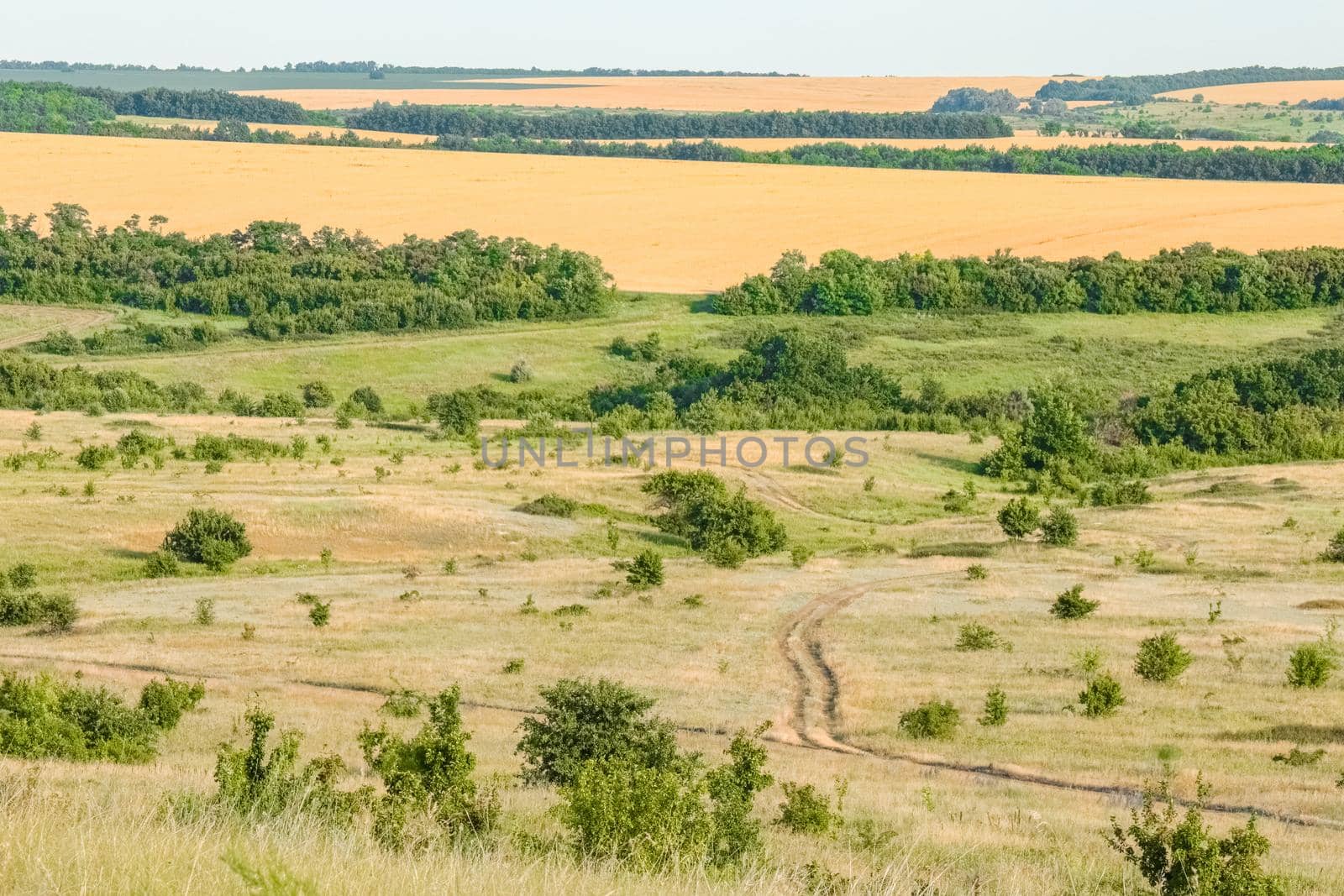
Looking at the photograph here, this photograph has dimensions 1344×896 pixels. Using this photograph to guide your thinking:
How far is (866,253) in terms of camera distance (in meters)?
112

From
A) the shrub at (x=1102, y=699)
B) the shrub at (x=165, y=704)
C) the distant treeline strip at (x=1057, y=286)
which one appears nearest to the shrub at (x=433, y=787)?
the shrub at (x=165, y=704)

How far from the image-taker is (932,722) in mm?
25812

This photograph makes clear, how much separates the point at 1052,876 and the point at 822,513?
41.7 meters

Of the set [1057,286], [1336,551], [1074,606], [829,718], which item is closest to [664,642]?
[829,718]

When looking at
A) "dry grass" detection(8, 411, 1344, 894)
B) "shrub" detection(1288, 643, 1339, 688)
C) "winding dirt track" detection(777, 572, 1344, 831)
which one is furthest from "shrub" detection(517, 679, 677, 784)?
"shrub" detection(1288, 643, 1339, 688)

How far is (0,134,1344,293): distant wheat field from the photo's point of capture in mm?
115938

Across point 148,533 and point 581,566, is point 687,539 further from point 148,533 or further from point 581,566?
point 148,533

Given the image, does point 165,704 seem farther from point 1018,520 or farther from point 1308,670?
point 1018,520

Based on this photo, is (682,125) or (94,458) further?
(682,125)

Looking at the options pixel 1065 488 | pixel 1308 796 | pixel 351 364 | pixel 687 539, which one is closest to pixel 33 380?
pixel 351 364

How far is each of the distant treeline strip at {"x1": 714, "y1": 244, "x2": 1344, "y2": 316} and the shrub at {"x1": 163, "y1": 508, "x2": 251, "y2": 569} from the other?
56629 millimetres

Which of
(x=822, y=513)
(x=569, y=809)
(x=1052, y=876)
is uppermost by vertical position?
(x=569, y=809)

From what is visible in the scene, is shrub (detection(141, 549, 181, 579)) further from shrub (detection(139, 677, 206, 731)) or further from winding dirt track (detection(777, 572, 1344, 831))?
winding dirt track (detection(777, 572, 1344, 831))

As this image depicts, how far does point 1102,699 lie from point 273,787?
17.6 m
